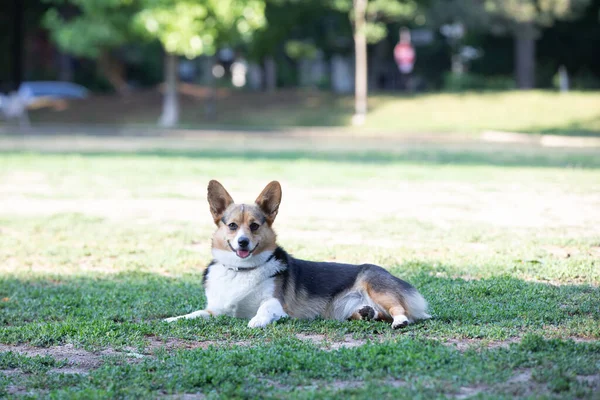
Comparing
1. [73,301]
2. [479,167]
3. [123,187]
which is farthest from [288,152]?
[73,301]

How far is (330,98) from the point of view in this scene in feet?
137

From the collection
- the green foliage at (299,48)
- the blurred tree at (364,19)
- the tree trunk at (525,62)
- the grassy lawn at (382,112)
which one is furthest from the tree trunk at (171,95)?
the tree trunk at (525,62)

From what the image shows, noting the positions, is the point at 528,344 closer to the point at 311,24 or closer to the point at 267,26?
the point at 267,26

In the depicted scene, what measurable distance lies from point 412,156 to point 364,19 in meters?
18.2

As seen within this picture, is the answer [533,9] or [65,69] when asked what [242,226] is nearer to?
[533,9]

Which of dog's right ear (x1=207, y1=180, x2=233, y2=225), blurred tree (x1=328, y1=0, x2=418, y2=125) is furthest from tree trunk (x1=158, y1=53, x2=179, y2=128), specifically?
dog's right ear (x1=207, y1=180, x2=233, y2=225)

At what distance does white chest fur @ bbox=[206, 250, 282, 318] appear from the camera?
6.72 meters

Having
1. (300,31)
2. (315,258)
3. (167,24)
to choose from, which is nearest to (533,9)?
(167,24)

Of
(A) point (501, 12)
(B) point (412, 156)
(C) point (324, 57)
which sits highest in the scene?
(A) point (501, 12)

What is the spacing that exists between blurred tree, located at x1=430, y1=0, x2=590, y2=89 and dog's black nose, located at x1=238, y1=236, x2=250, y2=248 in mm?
32393

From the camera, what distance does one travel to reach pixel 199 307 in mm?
7551

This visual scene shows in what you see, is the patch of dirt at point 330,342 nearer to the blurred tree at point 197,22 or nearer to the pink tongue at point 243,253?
the pink tongue at point 243,253

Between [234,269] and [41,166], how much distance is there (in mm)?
14164

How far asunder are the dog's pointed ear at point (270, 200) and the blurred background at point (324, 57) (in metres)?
26.7
